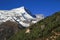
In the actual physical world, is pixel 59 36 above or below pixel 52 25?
below

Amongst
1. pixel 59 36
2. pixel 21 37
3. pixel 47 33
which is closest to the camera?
pixel 59 36

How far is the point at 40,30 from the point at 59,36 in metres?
6.82

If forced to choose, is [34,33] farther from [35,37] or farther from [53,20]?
[53,20]

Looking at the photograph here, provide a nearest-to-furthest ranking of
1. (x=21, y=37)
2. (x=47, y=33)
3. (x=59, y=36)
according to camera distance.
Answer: (x=59, y=36) < (x=47, y=33) < (x=21, y=37)

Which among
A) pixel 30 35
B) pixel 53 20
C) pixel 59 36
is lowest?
pixel 59 36

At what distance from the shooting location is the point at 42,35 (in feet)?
129

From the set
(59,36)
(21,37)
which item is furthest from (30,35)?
(59,36)

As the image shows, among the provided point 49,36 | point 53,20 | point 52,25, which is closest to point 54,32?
point 49,36

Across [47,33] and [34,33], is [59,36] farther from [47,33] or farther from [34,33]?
[34,33]

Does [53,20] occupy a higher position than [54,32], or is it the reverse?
[53,20]

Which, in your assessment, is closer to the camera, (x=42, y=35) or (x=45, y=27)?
(x=42, y=35)

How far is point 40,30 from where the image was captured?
43250mm

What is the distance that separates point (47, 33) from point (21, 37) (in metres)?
8.18

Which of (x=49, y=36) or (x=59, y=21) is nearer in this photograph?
(x=49, y=36)
